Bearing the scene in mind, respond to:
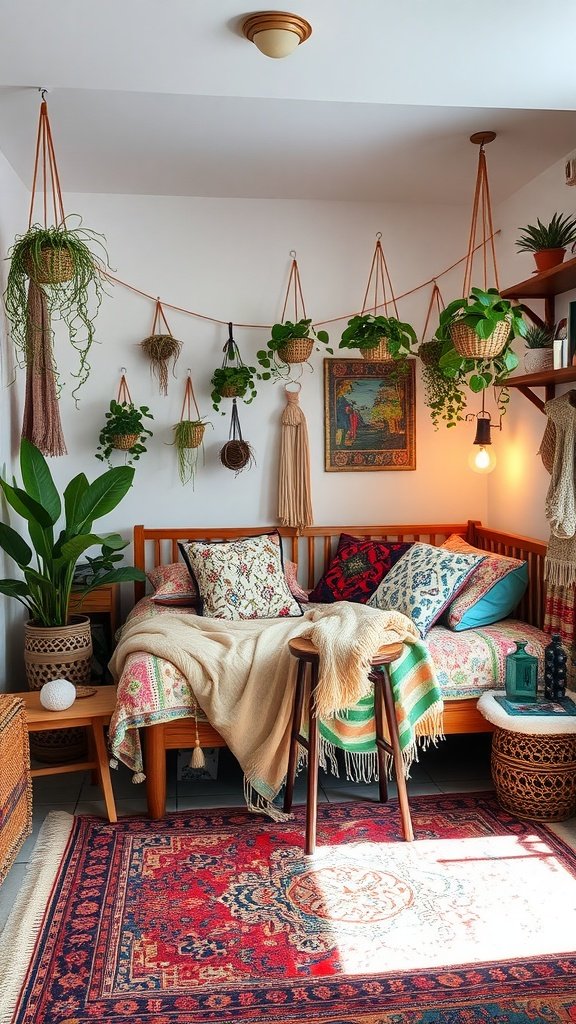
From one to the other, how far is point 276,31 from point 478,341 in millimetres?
1418

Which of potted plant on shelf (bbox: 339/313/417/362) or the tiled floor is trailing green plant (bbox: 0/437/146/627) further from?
potted plant on shelf (bbox: 339/313/417/362)

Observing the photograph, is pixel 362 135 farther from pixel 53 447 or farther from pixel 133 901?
pixel 133 901

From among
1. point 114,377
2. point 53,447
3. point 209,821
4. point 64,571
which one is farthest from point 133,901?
point 114,377

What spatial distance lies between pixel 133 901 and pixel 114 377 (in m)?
2.70

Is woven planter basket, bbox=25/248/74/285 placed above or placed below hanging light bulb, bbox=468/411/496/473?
above

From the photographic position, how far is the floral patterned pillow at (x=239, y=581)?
3.91m

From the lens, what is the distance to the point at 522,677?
3287 millimetres

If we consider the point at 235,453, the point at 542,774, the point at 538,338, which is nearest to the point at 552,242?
the point at 538,338

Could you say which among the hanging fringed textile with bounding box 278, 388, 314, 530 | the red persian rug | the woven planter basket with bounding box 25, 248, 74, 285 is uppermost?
the woven planter basket with bounding box 25, 248, 74, 285

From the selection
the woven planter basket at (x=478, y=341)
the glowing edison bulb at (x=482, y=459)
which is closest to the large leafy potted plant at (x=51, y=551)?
the woven planter basket at (x=478, y=341)

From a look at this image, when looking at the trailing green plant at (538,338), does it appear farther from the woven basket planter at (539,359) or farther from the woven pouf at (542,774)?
the woven pouf at (542,774)

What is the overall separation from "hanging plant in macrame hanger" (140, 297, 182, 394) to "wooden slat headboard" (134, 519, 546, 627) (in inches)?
30.2

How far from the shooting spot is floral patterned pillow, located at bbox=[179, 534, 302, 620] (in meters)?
3.91

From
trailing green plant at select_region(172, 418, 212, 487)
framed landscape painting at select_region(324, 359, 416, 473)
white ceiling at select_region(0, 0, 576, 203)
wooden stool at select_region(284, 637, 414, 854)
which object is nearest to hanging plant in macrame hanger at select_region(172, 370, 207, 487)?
trailing green plant at select_region(172, 418, 212, 487)
